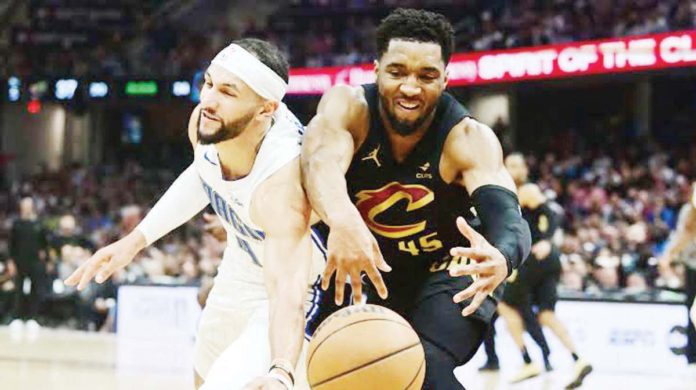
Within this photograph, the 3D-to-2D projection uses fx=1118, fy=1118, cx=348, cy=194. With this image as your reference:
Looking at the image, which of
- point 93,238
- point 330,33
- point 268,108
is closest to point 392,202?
point 268,108

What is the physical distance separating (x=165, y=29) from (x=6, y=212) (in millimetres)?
5317

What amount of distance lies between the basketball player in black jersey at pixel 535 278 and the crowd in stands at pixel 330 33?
768 centimetres

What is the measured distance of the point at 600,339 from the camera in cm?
999

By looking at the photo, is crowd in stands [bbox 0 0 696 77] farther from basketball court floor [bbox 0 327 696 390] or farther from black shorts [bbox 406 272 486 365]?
black shorts [bbox 406 272 486 365]

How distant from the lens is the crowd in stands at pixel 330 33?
16.9m

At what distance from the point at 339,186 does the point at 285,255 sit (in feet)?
0.99

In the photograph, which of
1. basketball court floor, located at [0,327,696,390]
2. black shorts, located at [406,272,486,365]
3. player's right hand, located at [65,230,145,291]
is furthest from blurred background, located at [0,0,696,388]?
black shorts, located at [406,272,486,365]

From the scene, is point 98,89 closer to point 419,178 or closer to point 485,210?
point 419,178

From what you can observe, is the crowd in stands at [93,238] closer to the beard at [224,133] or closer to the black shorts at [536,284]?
the beard at [224,133]

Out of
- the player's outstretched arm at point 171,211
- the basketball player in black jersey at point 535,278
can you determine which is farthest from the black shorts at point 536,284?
the player's outstretched arm at point 171,211

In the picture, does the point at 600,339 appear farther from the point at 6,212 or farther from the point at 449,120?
the point at 6,212

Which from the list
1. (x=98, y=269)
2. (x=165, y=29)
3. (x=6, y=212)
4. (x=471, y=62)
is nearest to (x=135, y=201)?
(x=6, y=212)

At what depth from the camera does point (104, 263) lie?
13.9ft

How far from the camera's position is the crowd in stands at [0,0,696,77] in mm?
16859
